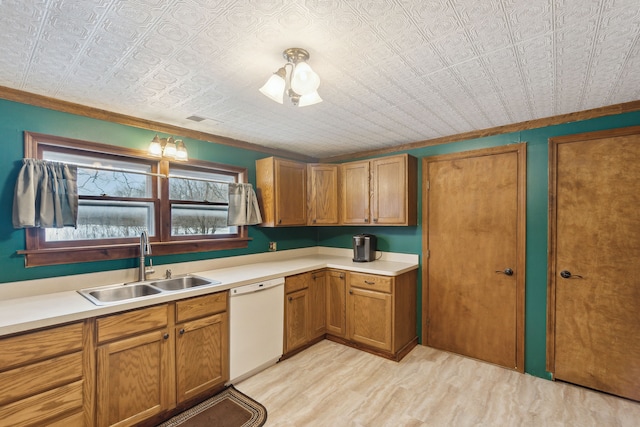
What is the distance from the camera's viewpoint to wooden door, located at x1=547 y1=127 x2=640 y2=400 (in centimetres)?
232

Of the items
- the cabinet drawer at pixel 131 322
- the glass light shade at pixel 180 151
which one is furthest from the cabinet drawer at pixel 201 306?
the glass light shade at pixel 180 151

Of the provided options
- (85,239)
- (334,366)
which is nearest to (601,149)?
(334,366)

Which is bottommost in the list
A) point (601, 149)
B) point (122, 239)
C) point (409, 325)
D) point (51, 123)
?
point (409, 325)

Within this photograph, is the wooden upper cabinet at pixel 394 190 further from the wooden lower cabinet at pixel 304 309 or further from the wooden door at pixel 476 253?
the wooden lower cabinet at pixel 304 309

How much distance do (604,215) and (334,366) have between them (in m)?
2.66

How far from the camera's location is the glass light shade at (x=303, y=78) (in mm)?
1514

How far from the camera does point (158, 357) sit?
82.9 inches

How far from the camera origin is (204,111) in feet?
8.00

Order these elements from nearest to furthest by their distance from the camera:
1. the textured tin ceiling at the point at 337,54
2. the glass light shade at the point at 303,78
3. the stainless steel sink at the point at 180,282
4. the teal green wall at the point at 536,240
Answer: the textured tin ceiling at the point at 337,54
the glass light shade at the point at 303,78
the stainless steel sink at the point at 180,282
the teal green wall at the point at 536,240

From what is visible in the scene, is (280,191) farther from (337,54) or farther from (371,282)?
(337,54)

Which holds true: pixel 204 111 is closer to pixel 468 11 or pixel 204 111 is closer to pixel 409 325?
pixel 468 11

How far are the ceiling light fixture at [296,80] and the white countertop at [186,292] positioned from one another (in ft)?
5.25

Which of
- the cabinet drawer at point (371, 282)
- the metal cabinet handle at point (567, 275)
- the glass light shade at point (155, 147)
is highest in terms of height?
the glass light shade at point (155, 147)

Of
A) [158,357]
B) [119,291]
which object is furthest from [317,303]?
[119,291]
